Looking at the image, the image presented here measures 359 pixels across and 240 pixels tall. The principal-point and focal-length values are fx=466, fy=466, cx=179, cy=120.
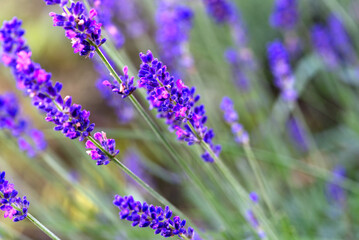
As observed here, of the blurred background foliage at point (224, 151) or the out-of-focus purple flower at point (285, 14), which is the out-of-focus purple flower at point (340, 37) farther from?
the out-of-focus purple flower at point (285, 14)

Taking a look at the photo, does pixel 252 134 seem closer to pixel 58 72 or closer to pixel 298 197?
pixel 298 197

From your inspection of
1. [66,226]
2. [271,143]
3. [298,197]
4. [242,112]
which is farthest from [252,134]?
[66,226]

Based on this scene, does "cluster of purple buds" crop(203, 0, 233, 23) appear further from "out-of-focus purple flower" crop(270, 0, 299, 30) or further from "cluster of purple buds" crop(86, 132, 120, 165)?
"cluster of purple buds" crop(86, 132, 120, 165)

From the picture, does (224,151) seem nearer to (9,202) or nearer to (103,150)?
(103,150)

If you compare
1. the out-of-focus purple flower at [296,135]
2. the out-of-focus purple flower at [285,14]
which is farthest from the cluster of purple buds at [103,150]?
the out-of-focus purple flower at [296,135]

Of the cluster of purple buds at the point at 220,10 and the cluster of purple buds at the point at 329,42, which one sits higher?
the cluster of purple buds at the point at 329,42

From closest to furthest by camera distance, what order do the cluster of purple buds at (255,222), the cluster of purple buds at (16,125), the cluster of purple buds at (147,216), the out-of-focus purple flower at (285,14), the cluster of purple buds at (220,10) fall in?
the cluster of purple buds at (147,216), the cluster of purple buds at (255,222), the cluster of purple buds at (16,125), the cluster of purple buds at (220,10), the out-of-focus purple flower at (285,14)

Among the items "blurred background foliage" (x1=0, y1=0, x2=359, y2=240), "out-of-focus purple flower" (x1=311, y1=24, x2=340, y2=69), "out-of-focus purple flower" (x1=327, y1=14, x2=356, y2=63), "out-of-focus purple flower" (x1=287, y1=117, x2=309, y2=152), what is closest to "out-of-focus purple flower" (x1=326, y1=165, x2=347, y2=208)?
"blurred background foliage" (x1=0, y1=0, x2=359, y2=240)
